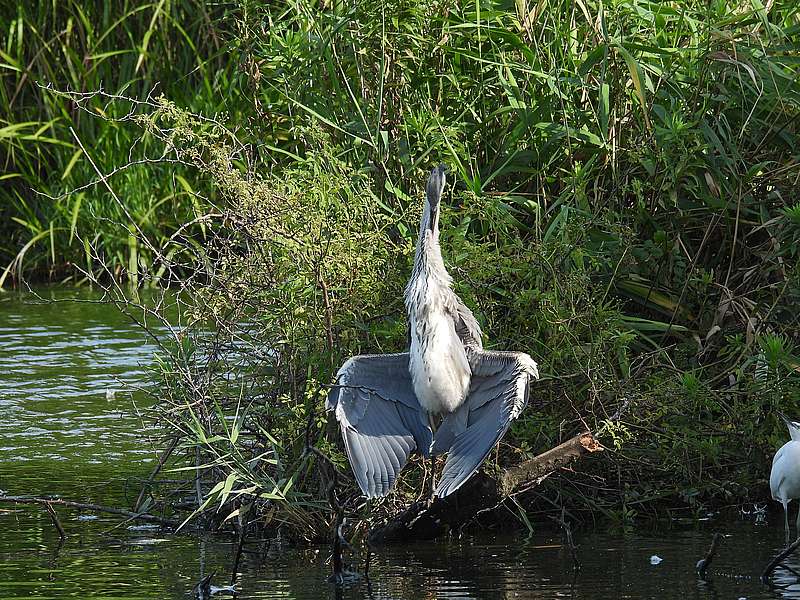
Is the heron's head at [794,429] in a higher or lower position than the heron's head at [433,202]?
lower

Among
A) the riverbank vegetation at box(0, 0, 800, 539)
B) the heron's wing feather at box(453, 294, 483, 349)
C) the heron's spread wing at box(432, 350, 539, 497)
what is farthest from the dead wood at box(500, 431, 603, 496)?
the heron's wing feather at box(453, 294, 483, 349)

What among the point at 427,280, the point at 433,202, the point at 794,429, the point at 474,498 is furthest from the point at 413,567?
the point at 794,429

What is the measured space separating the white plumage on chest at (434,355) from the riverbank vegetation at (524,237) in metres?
0.41

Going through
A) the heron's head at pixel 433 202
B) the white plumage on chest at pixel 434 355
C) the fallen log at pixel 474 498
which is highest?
Answer: the heron's head at pixel 433 202

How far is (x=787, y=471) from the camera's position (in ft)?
18.6

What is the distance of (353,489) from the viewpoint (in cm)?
616

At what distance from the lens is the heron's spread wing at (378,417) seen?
5.63 m

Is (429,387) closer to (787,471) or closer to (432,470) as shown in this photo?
(432,470)

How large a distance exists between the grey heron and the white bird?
3.57ft

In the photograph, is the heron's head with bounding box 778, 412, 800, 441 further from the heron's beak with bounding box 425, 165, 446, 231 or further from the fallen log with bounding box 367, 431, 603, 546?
the heron's beak with bounding box 425, 165, 446, 231

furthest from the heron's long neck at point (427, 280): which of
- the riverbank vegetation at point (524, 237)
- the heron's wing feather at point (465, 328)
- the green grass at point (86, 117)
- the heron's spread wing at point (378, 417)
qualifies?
the green grass at point (86, 117)

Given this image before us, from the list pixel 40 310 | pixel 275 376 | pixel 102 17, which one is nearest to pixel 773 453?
pixel 275 376

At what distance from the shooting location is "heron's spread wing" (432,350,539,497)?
217 inches

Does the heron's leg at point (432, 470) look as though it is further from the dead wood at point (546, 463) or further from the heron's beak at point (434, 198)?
the heron's beak at point (434, 198)
